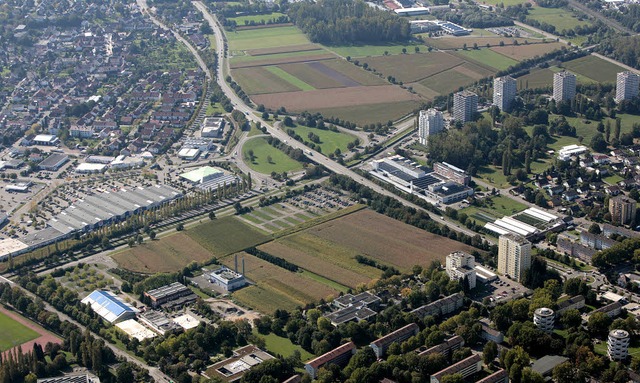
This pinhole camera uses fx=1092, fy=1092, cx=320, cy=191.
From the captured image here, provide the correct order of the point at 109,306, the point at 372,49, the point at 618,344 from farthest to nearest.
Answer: the point at 372,49 < the point at 109,306 < the point at 618,344

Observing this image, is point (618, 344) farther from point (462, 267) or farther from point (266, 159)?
point (266, 159)

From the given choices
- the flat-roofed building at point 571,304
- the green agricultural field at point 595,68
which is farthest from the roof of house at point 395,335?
the green agricultural field at point 595,68

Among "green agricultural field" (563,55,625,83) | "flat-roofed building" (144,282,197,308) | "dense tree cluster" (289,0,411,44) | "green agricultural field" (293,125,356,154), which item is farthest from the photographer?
"dense tree cluster" (289,0,411,44)

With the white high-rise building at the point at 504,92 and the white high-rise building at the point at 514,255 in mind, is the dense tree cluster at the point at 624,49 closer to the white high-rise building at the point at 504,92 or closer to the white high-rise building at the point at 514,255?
the white high-rise building at the point at 504,92

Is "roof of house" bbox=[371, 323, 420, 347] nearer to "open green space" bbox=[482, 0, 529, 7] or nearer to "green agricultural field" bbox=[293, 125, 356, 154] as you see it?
"green agricultural field" bbox=[293, 125, 356, 154]

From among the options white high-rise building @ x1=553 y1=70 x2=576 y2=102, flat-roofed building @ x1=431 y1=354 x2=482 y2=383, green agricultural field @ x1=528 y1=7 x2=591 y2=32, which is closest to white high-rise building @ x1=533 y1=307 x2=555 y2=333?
flat-roofed building @ x1=431 y1=354 x2=482 y2=383

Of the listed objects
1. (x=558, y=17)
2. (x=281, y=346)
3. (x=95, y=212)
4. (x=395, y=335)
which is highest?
(x=395, y=335)

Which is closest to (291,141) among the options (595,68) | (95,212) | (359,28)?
(95,212)
